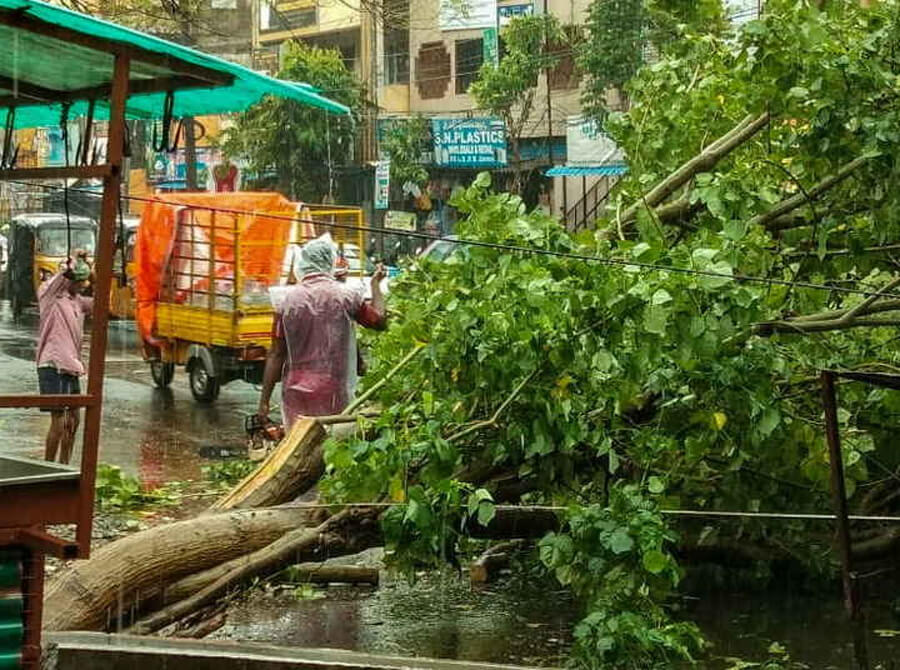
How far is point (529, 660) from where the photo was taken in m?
6.61

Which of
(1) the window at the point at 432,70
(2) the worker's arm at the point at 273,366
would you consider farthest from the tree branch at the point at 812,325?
(1) the window at the point at 432,70

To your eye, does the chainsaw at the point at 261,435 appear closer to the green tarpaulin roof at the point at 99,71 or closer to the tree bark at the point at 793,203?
the tree bark at the point at 793,203

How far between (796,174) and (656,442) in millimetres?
1690

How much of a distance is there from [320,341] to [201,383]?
6891 millimetres

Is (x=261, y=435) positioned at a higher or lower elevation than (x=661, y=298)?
lower

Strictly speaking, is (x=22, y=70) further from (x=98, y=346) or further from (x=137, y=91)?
(x=98, y=346)

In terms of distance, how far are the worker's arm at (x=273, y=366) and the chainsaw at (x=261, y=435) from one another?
0.29 ft

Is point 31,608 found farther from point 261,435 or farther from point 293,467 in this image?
point 261,435

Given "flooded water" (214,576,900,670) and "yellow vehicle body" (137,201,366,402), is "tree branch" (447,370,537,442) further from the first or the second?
"yellow vehicle body" (137,201,366,402)

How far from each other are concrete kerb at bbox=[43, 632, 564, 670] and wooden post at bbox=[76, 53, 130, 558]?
125 centimetres

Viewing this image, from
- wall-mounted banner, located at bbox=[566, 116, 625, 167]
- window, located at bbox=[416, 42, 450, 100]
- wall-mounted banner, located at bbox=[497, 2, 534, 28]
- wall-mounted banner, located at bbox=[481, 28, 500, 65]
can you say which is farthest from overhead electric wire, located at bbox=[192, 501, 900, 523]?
window, located at bbox=[416, 42, 450, 100]

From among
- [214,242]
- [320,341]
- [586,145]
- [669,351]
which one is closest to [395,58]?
[586,145]

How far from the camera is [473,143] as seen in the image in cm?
3061

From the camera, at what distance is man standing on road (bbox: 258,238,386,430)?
8.23 meters
